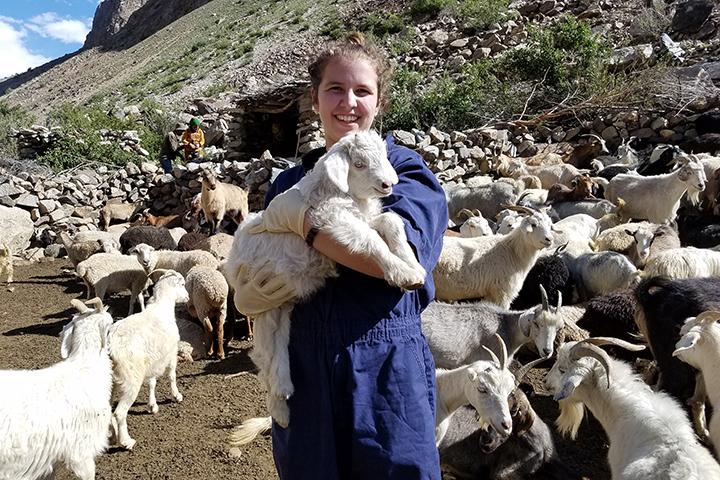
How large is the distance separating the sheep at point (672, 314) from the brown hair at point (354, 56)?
3.37 meters

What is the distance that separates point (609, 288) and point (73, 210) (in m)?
12.1

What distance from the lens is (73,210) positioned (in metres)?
13.9

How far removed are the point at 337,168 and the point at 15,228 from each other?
12.8 metres

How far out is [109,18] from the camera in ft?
263

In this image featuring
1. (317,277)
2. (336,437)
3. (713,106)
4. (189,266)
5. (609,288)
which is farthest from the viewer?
(713,106)

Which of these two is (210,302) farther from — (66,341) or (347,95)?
(347,95)

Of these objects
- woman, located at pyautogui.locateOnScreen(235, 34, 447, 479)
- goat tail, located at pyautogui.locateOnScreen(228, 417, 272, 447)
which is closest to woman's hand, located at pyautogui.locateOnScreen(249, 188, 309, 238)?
woman, located at pyautogui.locateOnScreen(235, 34, 447, 479)

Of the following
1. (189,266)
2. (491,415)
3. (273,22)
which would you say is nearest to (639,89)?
(189,266)

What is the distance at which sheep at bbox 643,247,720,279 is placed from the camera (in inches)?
219

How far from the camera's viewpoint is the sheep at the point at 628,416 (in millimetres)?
2943

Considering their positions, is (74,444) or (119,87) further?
(119,87)

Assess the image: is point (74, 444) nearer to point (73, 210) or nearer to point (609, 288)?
point (609, 288)

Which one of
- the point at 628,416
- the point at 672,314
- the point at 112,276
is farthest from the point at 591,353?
the point at 112,276

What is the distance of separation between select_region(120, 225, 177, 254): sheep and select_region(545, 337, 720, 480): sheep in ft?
25.7
